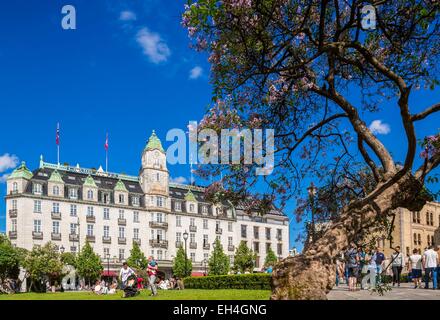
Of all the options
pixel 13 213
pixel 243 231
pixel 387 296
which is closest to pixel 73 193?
pixel 13 213

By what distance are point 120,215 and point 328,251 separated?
76.9 metres

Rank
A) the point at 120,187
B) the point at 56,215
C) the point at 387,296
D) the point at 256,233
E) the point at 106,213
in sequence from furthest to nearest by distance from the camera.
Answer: the point at 256,233, the point at 120,187, the point at 106,213, the point at 56,215, the point at 387,296

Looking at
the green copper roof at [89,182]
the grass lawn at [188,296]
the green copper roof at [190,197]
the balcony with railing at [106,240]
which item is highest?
the green copper roof at [89,182]

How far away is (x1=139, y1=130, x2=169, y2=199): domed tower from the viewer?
8875 cm

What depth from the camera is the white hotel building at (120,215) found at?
76125 millimetres

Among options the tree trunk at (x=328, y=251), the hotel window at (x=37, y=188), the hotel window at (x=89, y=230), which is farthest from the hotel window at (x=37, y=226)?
the tree trunk at (x=328, y=251)

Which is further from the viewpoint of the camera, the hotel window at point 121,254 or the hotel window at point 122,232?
the hotel window at point 122,232

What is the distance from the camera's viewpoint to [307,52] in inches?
498

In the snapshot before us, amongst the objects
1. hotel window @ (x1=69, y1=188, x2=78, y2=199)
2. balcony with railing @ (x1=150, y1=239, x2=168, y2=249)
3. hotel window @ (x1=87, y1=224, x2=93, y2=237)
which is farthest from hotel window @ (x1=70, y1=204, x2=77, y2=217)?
balcony with railing @ (x1=150, y1=239, x2=168, y2=249)

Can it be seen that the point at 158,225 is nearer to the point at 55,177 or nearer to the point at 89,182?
the point at 89,182

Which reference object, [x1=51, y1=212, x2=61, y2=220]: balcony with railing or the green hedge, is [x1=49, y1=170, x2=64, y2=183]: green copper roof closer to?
[x1=51, y1=212, x2=61, y2=220]: balcony with railing

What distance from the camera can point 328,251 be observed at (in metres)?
9.70

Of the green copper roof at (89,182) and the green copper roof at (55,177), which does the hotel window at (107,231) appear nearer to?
the green copper roof at (89,182)

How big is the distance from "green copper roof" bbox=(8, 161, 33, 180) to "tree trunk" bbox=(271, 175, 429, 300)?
235 feet
